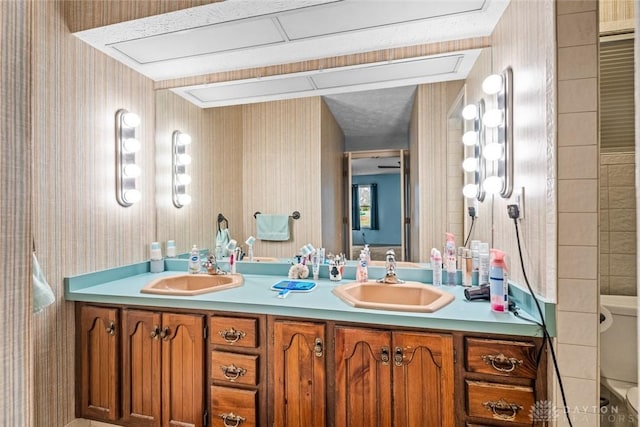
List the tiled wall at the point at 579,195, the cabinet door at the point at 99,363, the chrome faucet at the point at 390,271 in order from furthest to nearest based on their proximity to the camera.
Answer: the chrome faucet at the point at 390,271, the cabinet door at the point at 99,363, the tiled wall at the point at 579,195

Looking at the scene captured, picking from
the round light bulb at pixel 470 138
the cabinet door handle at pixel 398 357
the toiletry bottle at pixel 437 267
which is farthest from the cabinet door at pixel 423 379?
the round light bulb at pixel 470 138

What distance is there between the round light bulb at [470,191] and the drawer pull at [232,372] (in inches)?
59.8

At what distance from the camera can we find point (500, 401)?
118 centimetres

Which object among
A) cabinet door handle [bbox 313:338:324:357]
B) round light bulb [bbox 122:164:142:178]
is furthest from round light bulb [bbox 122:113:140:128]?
cabinet door handle [bbox 313:338:324:357]

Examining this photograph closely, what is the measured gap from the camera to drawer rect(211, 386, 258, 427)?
1422 millimetres

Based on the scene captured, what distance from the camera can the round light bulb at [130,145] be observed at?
201 cm

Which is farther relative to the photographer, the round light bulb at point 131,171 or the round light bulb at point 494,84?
the round light bulb at point 131,171

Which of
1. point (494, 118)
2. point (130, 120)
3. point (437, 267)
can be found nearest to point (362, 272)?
point (437, 267)

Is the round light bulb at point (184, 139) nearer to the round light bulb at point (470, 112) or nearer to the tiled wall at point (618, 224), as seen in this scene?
the round light bulb at point (470, 112)

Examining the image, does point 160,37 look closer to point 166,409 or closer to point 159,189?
point 159,189

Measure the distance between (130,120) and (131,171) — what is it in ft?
1.09

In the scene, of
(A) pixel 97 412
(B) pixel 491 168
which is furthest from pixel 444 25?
(A) pixel 97 412

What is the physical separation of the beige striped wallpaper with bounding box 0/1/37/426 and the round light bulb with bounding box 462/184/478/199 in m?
1.88

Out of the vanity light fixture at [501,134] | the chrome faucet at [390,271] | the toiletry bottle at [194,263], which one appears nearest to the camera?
the vanity light fixture at [501,134]
